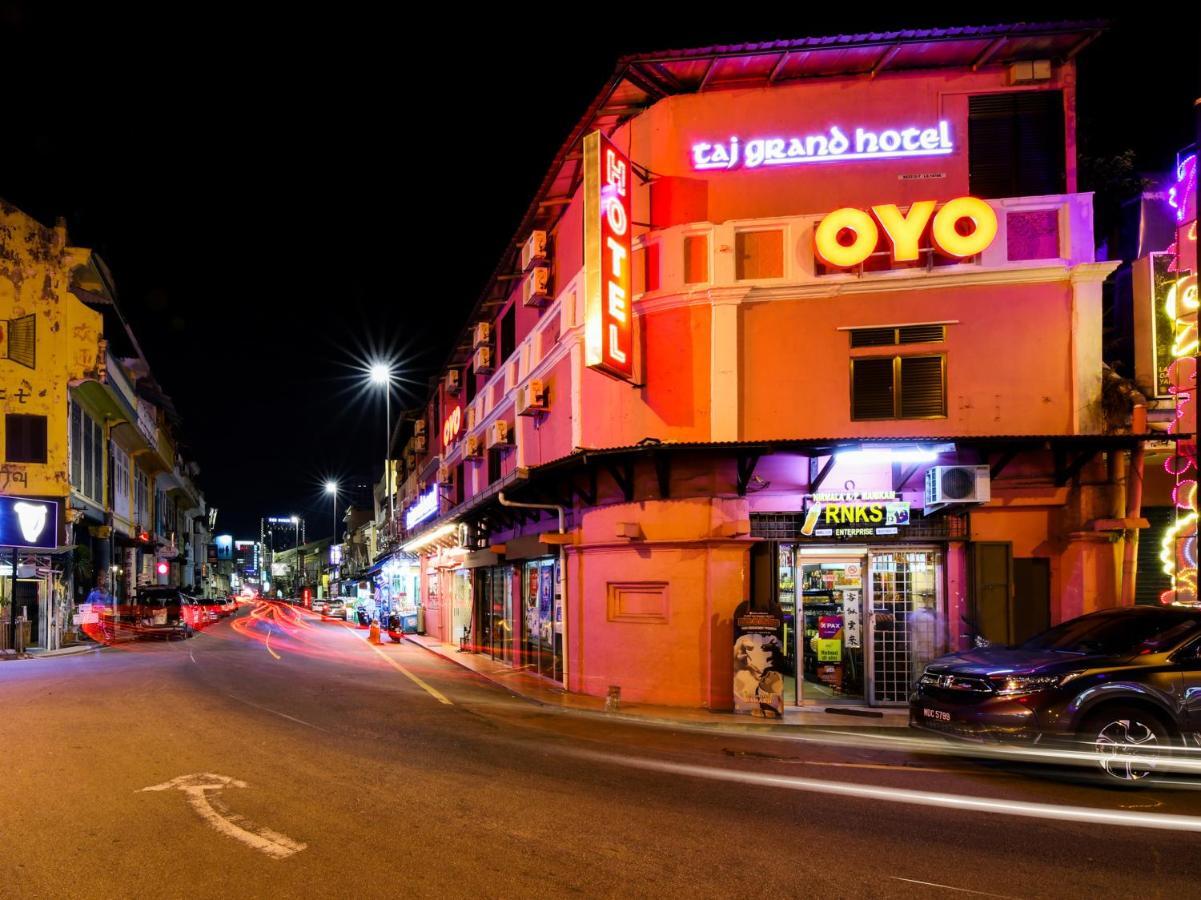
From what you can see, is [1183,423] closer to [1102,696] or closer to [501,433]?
[1102,696]

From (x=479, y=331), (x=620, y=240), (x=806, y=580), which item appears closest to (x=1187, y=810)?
(x=806, y=580)

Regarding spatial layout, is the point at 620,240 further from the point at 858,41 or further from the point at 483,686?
the point at 483,686

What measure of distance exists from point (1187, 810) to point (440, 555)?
2729 centimetres

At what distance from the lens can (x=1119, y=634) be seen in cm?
944

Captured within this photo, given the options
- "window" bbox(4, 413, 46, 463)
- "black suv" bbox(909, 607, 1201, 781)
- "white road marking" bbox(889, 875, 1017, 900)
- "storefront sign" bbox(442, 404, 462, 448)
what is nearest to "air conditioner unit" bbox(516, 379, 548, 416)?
"storefront sign" bbox(442, 404, 462, 448)

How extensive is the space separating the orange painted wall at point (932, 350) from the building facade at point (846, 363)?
37 millimetres

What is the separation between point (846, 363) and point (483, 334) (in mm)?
13993

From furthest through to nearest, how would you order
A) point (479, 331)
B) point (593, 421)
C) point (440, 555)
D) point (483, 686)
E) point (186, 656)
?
point (440, 555) → point (479, 331) → point (186, 656) → point (483, 686) → point (593, 421)

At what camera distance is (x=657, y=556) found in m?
14.4

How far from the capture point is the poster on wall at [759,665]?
12789 millimetres

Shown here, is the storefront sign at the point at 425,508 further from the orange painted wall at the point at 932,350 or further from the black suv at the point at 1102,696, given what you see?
the black suv at the point at 1102,696

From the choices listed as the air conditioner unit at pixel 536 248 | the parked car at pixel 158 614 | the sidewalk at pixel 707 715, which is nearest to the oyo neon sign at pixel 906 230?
the sidewalk at pixel 707 715

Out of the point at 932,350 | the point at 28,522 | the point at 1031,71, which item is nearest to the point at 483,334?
the point at 932,350

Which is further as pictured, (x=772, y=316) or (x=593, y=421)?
(x=593, y=421)
